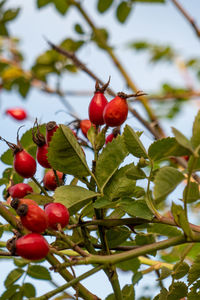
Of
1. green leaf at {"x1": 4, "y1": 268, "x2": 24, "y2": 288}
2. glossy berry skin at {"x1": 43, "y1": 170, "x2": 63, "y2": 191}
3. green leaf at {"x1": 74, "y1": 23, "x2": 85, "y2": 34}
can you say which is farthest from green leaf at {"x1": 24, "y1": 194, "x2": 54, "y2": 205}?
green leaf at {"x1": 74, "y1": 23, "x2": 85, "y2": 34}

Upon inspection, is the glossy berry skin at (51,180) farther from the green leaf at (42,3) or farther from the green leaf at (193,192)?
the green leaf at (42,3)

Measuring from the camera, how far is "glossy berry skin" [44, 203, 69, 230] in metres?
0.88

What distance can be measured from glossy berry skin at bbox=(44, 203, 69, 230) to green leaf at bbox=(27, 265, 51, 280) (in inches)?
23.4

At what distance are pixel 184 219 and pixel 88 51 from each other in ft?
8.64

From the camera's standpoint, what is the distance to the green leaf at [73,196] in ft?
3.09

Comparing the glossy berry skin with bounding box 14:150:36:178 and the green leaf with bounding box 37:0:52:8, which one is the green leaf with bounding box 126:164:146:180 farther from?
the green leaf with bounding box 37:0:52:8

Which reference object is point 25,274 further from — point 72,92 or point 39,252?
point 72,92

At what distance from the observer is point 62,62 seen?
3721 millimetres

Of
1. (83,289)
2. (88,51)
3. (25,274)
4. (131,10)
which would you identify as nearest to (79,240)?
(83,289)

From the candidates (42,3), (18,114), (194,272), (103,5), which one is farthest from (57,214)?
(18,114)

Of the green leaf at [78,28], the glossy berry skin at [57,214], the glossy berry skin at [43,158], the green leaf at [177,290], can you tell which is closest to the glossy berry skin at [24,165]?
the glossy berry skin at [43,158]

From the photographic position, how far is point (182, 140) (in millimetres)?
768

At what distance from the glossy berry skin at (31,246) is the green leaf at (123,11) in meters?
2.35

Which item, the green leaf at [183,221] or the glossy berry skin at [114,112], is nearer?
the green leaf at [183,221]
